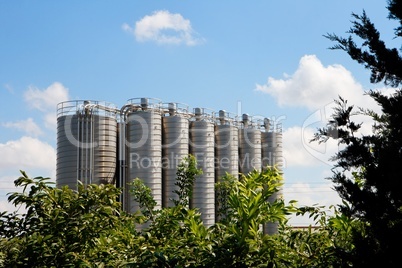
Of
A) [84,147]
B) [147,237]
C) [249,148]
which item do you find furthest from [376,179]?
[249,148]

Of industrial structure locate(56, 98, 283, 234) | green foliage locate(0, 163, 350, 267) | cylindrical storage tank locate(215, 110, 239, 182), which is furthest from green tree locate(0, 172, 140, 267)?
cylindrical storage tank locate(215, 110, 239, 182)

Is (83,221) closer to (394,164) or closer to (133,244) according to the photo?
(133,244)

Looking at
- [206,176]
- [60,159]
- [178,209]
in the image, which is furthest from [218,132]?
[178,209]

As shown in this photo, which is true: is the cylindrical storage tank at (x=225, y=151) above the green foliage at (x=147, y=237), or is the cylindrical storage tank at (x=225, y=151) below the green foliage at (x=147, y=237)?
above

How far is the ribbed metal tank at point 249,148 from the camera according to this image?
3253 cm

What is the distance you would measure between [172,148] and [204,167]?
2303 millimetres

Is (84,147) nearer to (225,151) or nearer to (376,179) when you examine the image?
(225,151)

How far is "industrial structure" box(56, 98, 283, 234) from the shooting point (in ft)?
82.9

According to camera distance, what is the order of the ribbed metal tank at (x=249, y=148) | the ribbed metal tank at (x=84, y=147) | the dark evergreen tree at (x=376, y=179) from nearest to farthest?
the dark evergreen tree at (x=376, y=179), the ribbed metal tank at (x=84, y=147), the ribbed metal tank at (x=249, y=148)

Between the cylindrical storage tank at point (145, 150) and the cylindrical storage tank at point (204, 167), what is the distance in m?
2.52

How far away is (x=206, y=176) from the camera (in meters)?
28.2

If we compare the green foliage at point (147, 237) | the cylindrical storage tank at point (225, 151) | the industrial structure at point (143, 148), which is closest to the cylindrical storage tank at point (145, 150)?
the industrial structure at point (143, 148)

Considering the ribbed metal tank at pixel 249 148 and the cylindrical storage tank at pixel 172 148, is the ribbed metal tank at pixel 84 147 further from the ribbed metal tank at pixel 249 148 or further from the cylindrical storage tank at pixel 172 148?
the ribbed metal tank at pixel 249 148

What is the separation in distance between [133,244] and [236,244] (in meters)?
1.42
